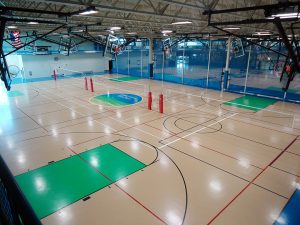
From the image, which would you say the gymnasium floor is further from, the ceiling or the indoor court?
the ceiling

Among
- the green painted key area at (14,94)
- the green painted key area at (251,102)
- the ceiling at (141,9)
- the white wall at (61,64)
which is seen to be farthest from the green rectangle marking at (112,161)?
the white wall at (61,64)

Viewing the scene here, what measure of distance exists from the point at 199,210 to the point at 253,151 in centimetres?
402

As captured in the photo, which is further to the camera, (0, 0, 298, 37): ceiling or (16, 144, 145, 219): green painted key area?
(0, 0, 298, 37): ceiling

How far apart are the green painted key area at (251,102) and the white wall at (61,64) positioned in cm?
1942

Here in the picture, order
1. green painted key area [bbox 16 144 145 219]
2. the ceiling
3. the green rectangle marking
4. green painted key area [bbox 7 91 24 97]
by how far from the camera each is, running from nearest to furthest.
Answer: green painted key area [bbox 16 144 145 219], the green rectangle marking, the ceiling, green painted key area [bbox 7 91 24 97]

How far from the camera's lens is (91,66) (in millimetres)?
29062

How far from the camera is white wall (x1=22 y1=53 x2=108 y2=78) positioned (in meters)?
23.9

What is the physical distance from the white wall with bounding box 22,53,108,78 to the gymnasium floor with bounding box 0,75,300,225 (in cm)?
1230

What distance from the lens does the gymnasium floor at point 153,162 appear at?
16.7 feet

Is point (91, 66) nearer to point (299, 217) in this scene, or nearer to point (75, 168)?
point (75, 168)

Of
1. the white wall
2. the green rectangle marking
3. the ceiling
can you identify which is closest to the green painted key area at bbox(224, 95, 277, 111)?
the ceiling

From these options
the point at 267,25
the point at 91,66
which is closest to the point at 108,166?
the point at 267,25

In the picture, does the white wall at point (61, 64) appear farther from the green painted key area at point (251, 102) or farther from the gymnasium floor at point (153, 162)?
the green painted key area at point (251, 102)

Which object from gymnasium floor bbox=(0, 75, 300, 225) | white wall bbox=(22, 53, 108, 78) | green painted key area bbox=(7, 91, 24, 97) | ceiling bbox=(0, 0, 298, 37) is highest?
ceiling bbox=(0, 0, 298, 37)
